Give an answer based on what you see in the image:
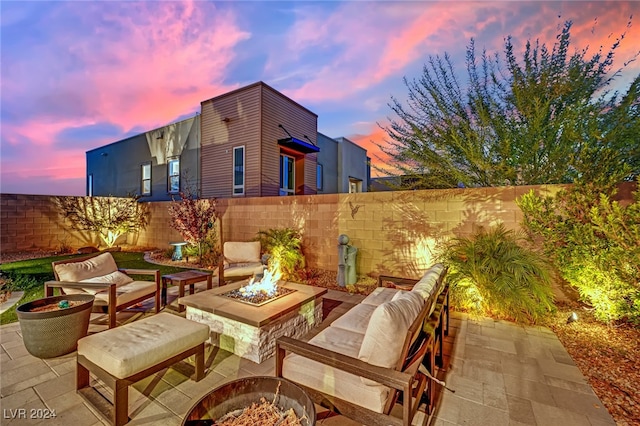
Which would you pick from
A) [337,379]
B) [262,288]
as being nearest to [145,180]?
[262,288]

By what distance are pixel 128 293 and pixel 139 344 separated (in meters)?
1.91

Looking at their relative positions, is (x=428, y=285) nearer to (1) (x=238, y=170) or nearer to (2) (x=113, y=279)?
(2) (x=113, y=279)

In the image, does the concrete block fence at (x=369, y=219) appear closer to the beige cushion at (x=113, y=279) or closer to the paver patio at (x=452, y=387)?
the paver patio at (x=452, y=387)

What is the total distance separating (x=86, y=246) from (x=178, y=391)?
11081 mm

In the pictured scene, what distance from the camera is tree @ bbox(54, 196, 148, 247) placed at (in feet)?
32.4

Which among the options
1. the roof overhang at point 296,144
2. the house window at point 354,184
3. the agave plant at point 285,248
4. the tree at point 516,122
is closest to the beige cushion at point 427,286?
the tree at point 516,122

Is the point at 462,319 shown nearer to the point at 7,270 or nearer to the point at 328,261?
the point at 328,261

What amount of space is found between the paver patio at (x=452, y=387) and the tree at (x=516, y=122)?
106 inches

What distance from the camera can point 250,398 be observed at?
1481 mm

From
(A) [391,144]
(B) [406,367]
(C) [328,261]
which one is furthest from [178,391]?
(A) [391,144]

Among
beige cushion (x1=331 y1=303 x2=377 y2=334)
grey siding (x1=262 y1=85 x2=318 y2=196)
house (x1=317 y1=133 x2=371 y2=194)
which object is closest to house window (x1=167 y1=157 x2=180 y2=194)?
grey siding (x1=262 y1=85 x2=318 y2=196)

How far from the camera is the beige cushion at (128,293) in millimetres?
3303

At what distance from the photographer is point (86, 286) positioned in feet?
10.7

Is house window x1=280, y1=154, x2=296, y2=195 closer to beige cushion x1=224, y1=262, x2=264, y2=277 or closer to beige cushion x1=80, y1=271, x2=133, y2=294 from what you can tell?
beige cushion x1=224, y1=262, x2=264, y2=277
